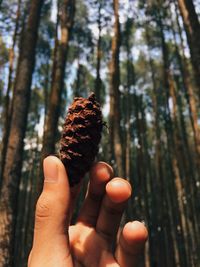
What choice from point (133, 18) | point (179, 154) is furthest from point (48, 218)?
point (133, 18)

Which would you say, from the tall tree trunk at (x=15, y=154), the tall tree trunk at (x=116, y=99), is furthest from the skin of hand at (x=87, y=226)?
the tall tree trunk at (x=116, y=99)

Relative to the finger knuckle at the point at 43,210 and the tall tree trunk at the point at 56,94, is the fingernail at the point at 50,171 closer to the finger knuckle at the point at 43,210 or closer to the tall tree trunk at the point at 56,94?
the finger knuckle at the point at 43,210

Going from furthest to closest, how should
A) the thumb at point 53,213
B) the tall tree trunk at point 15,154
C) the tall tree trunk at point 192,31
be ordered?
the tall tree trunk at point 192,31, the tall tree trunk at point 15,154, the thumb at point 53,213

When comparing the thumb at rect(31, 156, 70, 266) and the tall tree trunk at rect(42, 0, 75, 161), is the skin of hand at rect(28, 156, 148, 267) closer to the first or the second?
the thumb at rect(31, 156, 70, 266)

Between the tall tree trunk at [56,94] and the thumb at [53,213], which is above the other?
the tall tree trunk at [56,94]

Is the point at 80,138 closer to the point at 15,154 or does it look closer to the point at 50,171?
the point at 50,171

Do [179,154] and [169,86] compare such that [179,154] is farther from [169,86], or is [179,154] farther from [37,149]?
[37,149]
